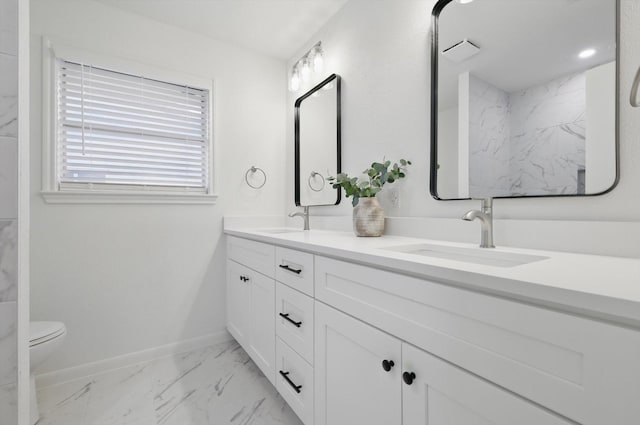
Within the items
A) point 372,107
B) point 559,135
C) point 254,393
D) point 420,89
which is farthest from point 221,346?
point 559,135

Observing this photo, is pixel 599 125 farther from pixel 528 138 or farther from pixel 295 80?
pixel 295 80

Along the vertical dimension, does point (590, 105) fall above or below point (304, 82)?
below

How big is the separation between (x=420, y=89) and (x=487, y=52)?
0.32 meters

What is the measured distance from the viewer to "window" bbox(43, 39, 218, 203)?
1.83 meters

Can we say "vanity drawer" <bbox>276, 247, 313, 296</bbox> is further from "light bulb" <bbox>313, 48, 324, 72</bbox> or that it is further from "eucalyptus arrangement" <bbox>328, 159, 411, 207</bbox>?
"light bulb" <bbox>313, 48, 324, 72</bbox>

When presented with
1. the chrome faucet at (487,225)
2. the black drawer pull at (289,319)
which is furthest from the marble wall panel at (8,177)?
the chrome faucet at (487,225)

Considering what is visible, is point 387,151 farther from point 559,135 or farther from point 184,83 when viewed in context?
point 184,83

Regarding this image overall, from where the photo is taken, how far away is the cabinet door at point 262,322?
1547mm

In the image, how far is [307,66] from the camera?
2.27 m

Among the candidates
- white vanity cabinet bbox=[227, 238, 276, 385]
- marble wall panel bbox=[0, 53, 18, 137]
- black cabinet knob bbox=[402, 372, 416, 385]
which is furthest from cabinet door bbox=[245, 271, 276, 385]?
marble wall panel bbox=[0, 53, 18, 137]

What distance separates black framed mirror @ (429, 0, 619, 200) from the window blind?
174cm

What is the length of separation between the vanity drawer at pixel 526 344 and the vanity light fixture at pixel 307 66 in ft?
6.02

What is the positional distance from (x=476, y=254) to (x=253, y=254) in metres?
1.22

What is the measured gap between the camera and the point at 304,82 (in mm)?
2334
